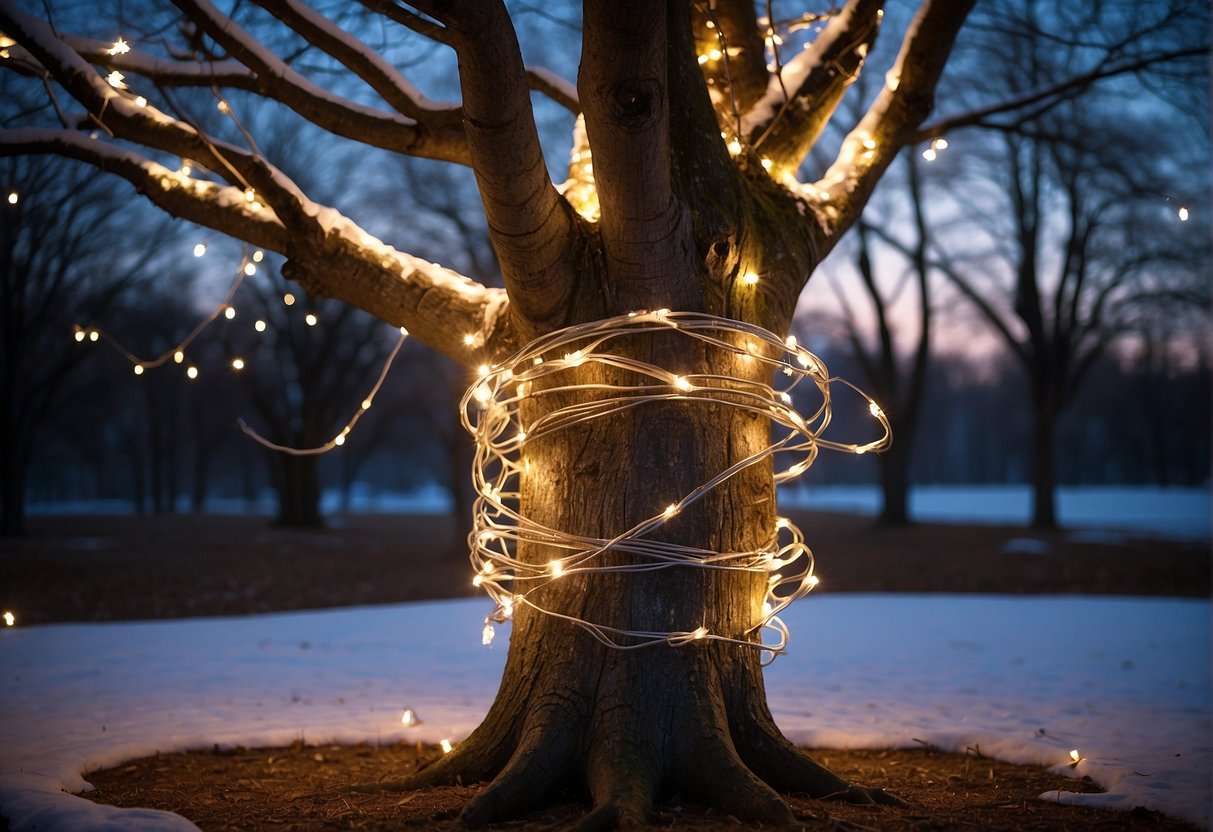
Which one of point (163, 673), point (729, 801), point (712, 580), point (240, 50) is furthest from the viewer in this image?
point (163, 673)

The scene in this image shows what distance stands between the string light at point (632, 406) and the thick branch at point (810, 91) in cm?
87

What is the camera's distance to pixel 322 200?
51.1 feet

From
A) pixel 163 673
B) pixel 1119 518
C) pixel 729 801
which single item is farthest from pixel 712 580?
pixel 1119 518

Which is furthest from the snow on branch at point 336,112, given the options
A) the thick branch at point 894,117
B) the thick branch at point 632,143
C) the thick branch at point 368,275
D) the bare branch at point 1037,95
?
the bare branch at point 1037,95

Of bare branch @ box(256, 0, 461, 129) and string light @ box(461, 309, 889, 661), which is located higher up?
bare branch @ box(256, 0, 461, 129)

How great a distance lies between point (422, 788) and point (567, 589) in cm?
69

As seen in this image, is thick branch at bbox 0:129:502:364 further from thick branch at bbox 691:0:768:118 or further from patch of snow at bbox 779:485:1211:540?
patch of snow at bbox 779:485:1211:540

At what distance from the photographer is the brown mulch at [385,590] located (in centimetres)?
232

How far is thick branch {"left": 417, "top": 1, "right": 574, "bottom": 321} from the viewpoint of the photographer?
79.4 inches

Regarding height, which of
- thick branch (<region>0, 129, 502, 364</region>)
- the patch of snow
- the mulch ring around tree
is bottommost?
the patch of snow

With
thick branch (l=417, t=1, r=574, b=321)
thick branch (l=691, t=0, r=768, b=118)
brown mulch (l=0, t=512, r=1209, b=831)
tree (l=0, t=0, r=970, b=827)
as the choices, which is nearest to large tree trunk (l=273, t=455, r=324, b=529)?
brown mulch (l=0, t=512, r=1209, b=831)

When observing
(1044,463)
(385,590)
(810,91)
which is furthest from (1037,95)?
(1044,463)

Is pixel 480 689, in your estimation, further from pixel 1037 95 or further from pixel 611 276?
pixel 1037 95

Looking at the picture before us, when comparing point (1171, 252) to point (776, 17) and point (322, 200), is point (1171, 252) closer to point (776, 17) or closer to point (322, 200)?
point (776, 17)
